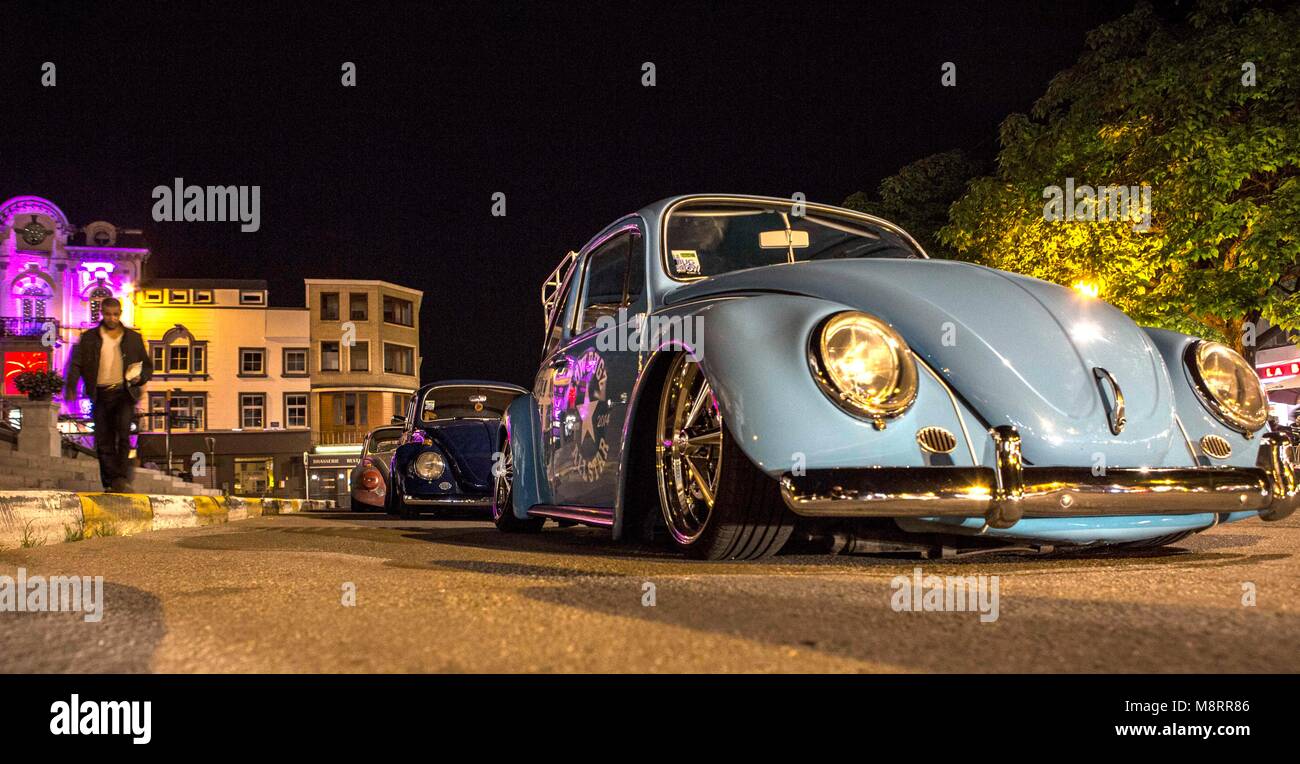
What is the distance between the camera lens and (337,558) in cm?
461

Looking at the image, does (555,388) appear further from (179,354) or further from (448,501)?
(179,354)

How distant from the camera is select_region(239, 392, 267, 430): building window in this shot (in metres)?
52.3

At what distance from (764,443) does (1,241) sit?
178 feet

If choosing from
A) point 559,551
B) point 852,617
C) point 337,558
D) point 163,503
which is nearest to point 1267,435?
point 852,617

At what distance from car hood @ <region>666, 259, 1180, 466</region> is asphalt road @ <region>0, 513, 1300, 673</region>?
464 millimetres

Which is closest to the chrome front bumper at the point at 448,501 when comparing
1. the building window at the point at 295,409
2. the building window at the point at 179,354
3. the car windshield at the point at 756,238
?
the car windshield at the point at 756,238

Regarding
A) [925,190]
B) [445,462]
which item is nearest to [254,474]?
[925,190]

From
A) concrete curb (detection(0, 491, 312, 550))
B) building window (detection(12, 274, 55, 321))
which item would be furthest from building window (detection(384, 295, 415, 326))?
A: concrete curb (detection(0, 491, 312, 550))

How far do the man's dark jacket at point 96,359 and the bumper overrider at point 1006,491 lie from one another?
704 cm

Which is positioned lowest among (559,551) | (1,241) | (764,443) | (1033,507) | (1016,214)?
(559,551)

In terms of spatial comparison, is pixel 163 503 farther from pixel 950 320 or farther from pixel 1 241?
pixel 1 241

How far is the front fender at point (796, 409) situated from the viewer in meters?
3.31
